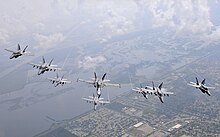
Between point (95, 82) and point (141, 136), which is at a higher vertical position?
point (95, 82)

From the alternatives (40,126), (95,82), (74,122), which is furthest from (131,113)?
(95,82)

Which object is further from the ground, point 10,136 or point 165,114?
point 165,114

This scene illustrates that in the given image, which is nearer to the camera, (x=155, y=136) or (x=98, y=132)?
(x=155, y=136)

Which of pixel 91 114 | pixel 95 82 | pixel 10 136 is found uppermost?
Result: pixel 95 82

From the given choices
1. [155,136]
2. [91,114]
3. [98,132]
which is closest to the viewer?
[155,136]

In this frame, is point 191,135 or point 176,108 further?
point 176,108

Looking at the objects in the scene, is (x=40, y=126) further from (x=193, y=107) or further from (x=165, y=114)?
(x=193, y=107)

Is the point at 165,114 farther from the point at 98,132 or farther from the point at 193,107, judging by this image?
the point at 98,132

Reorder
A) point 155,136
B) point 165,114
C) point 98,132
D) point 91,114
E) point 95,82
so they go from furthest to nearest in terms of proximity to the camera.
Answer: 1. point 91,114
2. point 165,114
3. point 98,132
4. point 155,136
5. point 95,82

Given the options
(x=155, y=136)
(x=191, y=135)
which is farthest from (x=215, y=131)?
(x=155, y=136)
